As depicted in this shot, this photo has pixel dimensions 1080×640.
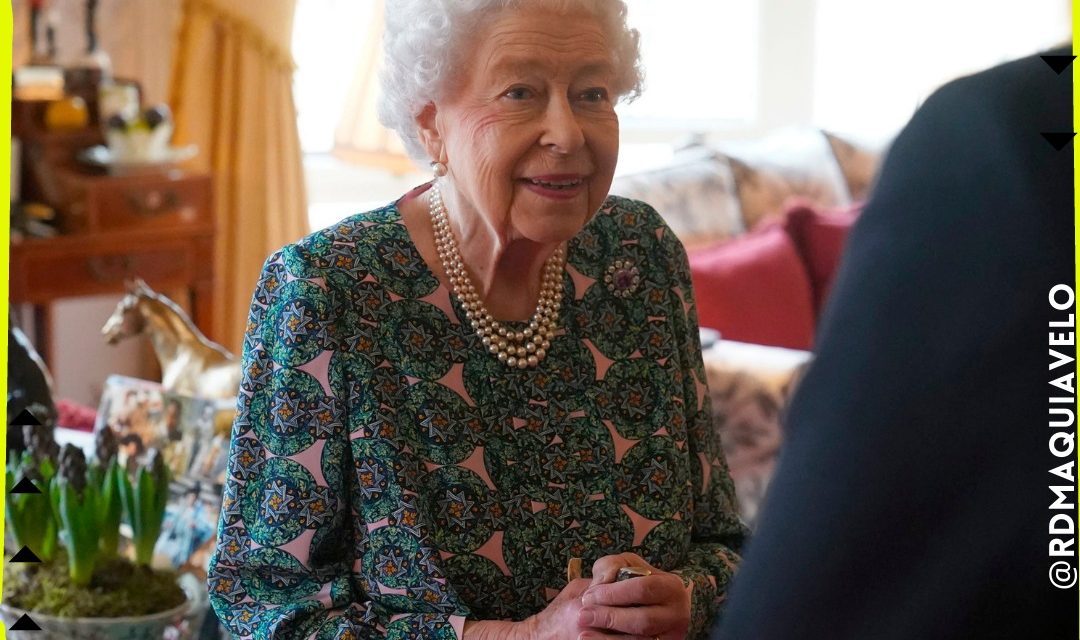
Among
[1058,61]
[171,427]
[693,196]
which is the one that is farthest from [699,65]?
[1058,61]

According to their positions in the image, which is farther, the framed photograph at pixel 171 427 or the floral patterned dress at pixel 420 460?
the framed photograph at pixel 171 427

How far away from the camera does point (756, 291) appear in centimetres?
251

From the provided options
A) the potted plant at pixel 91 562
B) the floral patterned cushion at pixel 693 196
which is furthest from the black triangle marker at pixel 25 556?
the floral patterned cushion at pixel 693 196

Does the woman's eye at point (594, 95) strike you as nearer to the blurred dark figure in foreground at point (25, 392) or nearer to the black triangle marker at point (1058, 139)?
the black triangle marker at point (1058, 139)

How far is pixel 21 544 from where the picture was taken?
144cm

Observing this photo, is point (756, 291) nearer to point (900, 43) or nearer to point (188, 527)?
point (188, 527)

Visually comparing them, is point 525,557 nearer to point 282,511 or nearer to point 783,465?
point 282,511

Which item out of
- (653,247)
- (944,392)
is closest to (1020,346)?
(944,392)

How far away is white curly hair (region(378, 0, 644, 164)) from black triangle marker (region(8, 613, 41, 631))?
684 millimetres

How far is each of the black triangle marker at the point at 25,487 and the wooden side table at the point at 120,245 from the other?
1.53 m

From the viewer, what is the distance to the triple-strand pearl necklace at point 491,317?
1168mm

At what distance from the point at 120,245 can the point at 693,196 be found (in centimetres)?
142

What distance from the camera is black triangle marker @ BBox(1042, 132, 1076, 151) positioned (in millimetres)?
410

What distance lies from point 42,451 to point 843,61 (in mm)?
4000
